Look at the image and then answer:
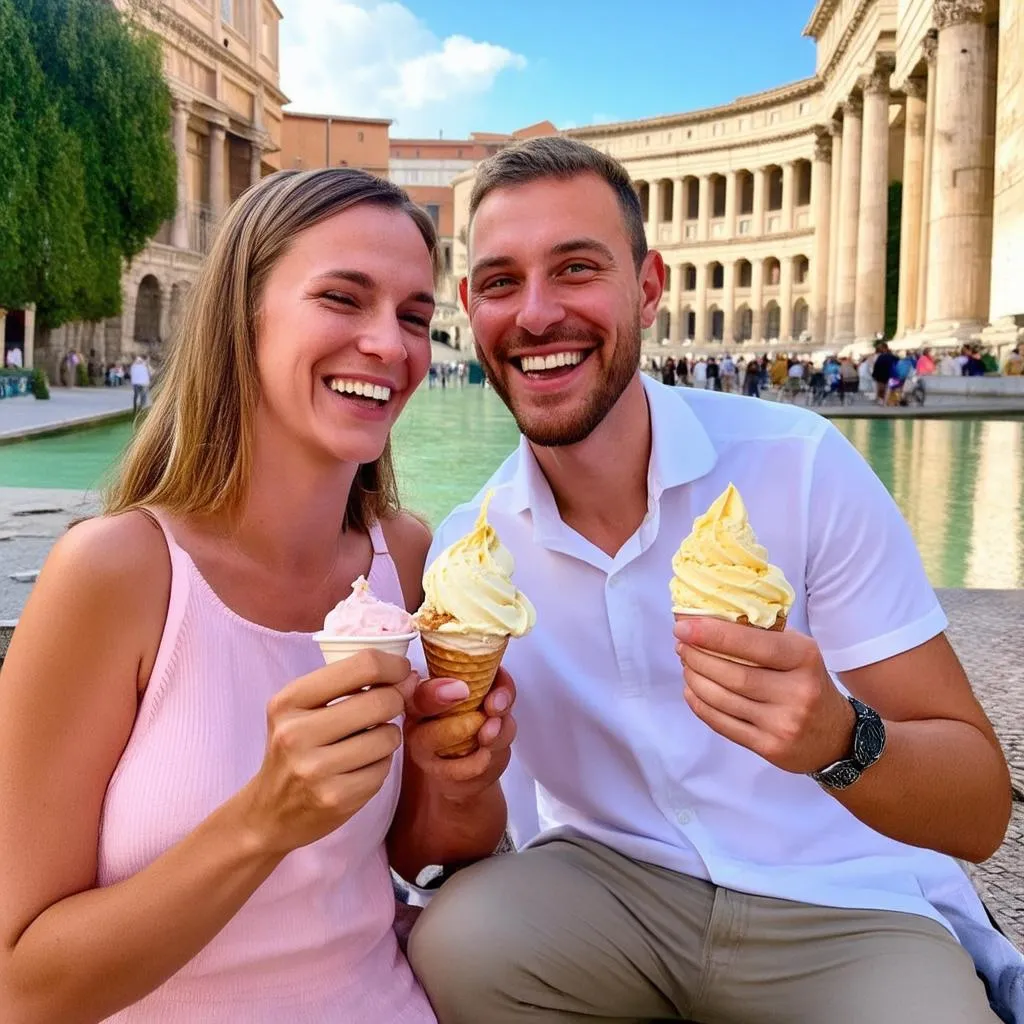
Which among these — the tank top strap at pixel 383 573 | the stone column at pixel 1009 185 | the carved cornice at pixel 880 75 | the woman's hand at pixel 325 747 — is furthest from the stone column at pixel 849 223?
the woman's hand at pixel 325 747

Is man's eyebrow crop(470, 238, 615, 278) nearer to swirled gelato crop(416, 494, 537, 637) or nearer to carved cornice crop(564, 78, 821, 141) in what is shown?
swirled gelato crop(416, 494, 537, 637)

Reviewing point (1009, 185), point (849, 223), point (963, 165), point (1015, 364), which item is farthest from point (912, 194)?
point (1009, 185)

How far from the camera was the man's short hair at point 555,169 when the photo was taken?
7.33 feet

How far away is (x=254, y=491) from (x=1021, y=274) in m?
22.1

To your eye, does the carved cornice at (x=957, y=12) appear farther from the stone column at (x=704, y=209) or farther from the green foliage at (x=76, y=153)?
the stone column at (x=704, y=209)

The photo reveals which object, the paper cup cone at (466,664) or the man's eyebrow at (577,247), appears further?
the man's eyebrow at (577,247)

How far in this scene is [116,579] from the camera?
156 cm

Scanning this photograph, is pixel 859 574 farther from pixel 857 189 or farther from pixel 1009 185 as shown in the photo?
pixel 857 189

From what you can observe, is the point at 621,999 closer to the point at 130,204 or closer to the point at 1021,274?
the point at 1021,274

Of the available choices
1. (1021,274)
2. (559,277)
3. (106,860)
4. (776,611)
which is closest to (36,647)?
(106,860)

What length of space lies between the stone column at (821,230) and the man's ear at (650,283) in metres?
49.0

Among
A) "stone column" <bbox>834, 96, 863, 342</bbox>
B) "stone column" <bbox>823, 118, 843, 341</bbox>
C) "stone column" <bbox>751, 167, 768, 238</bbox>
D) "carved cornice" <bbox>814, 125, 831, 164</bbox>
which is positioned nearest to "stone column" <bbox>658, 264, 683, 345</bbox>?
"stone column" <bbox>751, 167, 768, 238</bbox>

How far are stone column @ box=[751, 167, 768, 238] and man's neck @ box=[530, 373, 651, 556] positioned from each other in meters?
68.7

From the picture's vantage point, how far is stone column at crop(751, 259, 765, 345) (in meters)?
66.8
